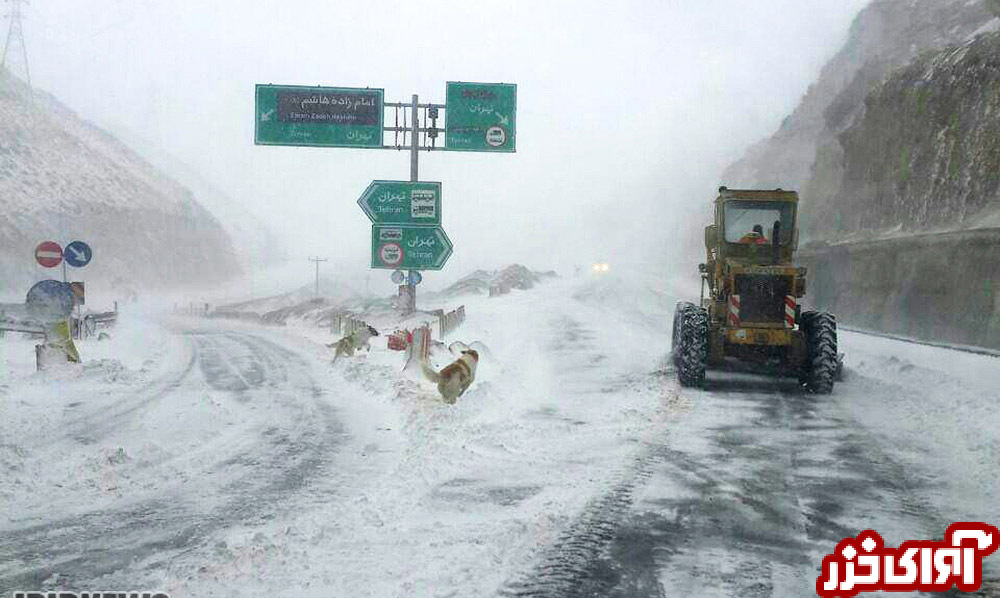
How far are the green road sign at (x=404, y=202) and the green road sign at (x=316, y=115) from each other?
141 centimetres

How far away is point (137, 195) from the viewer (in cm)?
8056

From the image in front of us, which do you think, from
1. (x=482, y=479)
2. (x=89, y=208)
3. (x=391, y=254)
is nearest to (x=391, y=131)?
(x=391, y=254)

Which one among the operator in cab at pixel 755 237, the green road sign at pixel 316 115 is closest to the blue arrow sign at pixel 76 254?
the green road sign at pixel 316 115

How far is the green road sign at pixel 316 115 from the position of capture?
22500 millimetres

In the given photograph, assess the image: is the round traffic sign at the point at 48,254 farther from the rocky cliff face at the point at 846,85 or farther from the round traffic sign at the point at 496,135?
the rocky cliff face at the point at 846,85

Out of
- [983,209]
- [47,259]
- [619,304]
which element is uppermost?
[983,209]

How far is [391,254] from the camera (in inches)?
888

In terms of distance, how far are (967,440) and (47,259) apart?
52.0 ft

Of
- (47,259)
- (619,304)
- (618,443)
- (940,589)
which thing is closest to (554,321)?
(619,304)

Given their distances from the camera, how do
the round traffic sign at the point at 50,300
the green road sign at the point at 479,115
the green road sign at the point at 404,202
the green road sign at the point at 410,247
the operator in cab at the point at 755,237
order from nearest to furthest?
the operator in cab at the point at 755,237 → the round traffic sign at the point at 50,300 → the green road sign at the point at 404,202 → the green road sign at the point at 410,247 → the green road sign at the point at 479,115

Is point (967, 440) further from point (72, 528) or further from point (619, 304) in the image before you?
point (619, 304)

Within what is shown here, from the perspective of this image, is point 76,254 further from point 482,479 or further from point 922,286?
point 922,286

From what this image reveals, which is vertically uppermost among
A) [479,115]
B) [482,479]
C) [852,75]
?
[852,75]

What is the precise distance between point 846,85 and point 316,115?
52.6 metres
